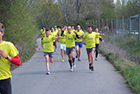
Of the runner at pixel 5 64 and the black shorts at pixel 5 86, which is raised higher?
the runner at pixel 5 64

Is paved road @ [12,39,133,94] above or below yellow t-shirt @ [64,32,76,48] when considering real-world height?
below

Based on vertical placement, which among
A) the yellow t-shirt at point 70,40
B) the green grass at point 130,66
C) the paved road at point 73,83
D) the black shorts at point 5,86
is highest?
the yellow t-shirt at point 70,40

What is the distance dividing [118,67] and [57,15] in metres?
32.8

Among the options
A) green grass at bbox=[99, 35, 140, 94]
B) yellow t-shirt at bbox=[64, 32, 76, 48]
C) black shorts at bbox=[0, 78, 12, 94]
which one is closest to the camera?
black shorts at bbox=[0, 78, 12, 94]

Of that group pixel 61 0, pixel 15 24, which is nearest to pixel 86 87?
pixel 15 24

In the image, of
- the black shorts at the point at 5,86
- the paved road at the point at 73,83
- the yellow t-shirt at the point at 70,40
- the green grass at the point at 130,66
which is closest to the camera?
the black shorts at the point at 5,86

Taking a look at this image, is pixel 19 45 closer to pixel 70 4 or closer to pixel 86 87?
pixel 86 87

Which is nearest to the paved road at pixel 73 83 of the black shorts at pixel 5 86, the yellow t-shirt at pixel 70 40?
the yellow t-shirt at pixel 70 40

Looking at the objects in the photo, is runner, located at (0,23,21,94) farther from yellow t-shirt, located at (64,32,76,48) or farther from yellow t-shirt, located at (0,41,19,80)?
yellow t-shirt, located at (64,32,76,48)

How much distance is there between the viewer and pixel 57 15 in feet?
135

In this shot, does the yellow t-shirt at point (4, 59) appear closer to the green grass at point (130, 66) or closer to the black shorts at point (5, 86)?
the black shorts at point (5, 86)

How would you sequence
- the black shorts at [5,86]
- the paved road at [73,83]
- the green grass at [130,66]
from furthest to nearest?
the green grass at [130,66], the paved road at [73,83], the black shorts at [5,86]

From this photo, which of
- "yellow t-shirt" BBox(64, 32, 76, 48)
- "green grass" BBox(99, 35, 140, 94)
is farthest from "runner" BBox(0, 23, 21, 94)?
"yellow t-shirt" BBox(64, 32, 76, 48)

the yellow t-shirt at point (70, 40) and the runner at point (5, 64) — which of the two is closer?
the runner at point (5, 64)
